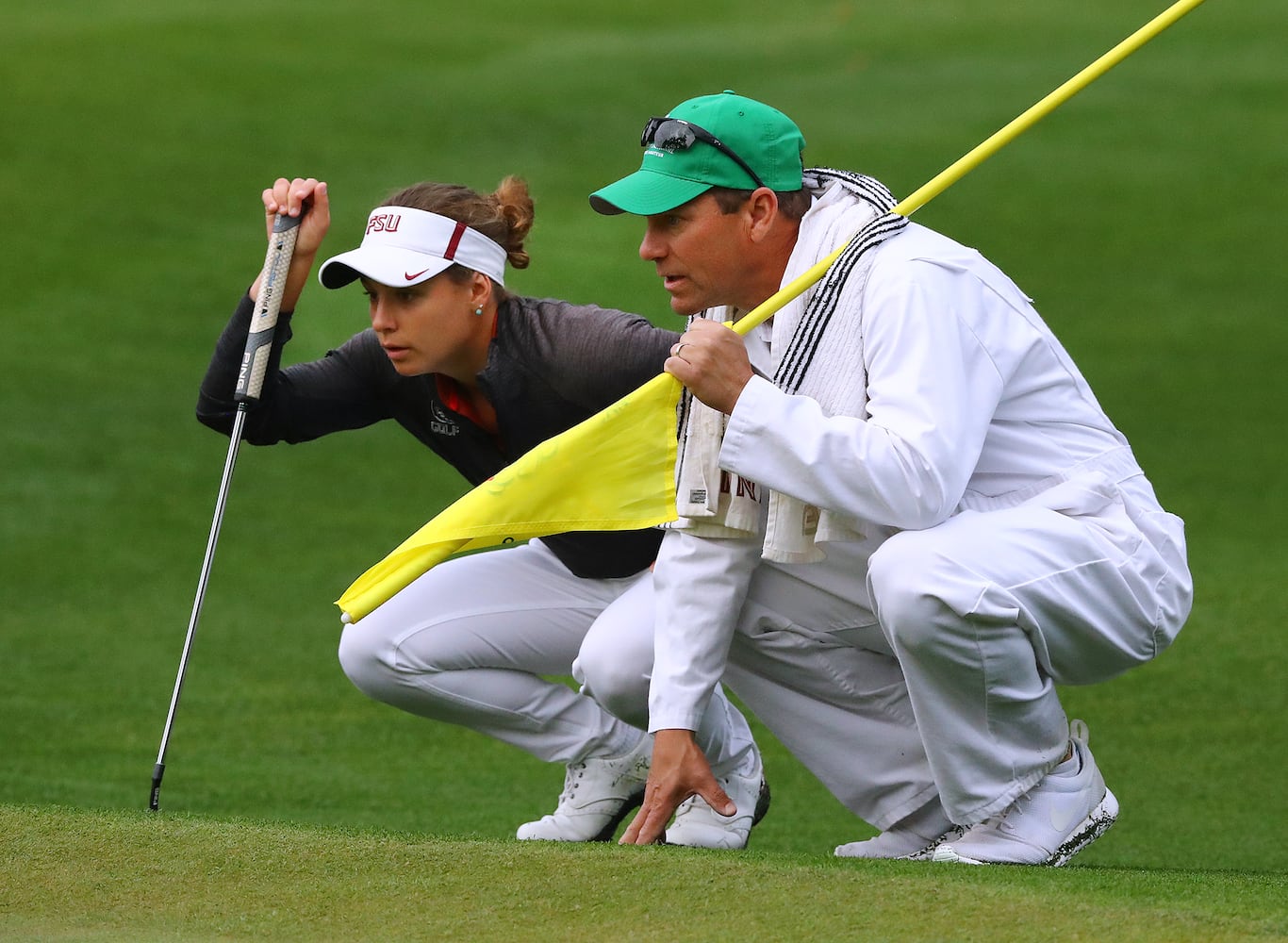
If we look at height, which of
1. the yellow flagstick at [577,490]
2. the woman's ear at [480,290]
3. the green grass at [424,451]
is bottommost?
the green grass at [424,451]

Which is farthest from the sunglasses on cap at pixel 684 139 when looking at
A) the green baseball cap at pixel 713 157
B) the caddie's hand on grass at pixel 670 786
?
the caddie's hand on grass at pixel 670 786

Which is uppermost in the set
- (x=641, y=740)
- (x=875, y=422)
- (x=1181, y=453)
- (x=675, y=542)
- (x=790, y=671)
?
(x=875, y=422)

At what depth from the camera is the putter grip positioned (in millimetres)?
3830

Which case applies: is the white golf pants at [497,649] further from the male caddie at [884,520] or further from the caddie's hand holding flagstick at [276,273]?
the caddie's hand holding flagstick at [276,273]

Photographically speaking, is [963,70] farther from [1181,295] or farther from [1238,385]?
[1238,385]

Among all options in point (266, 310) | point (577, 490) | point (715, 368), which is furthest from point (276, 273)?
point (715, 368)

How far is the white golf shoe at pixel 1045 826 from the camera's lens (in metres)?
3.22

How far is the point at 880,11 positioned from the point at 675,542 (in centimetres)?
1463

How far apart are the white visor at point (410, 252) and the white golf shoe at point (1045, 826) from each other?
4.55 feet

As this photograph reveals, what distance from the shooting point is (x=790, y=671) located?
11.8 feet

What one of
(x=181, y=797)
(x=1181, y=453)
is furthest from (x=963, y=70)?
(x=181, y=797)

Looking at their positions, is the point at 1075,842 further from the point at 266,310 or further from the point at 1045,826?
the point at 266,310

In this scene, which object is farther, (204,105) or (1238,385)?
(204,105)

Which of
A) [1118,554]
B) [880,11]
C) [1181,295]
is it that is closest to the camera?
[1118,554]
